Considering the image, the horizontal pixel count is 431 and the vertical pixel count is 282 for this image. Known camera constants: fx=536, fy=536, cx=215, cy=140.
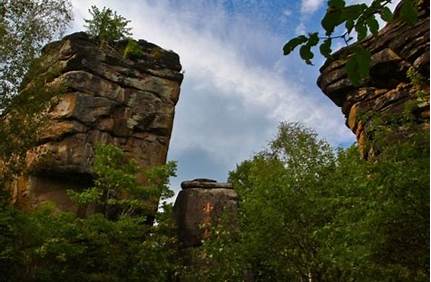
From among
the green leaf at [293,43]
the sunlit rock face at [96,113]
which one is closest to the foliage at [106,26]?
the sunlit rock face at [96,113]

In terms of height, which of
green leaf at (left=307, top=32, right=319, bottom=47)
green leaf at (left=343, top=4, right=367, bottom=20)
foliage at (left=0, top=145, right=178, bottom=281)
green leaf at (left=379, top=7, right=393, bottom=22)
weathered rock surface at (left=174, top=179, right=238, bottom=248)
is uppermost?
weathered rock surface at (left=174, top=179, right=238, bottom=248)

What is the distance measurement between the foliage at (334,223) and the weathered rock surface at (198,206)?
8.55 ft

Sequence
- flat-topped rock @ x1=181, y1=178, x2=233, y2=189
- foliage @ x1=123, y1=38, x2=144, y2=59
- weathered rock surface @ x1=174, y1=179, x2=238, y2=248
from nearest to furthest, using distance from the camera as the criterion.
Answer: weathered rock surface @ x1=174, y1=179, x2=238, y2=248
flat-topped rock @ x1=181, y1=178, x2=233, y2=189
foliage @ x1=123, y1=38, x2=144, y2=59

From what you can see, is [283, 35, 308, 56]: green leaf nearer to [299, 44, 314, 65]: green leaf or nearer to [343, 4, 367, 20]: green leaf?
[299, 44, 314, 65]: green leaf

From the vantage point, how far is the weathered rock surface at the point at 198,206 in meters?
19.4

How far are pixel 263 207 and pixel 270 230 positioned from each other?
2.02 ft

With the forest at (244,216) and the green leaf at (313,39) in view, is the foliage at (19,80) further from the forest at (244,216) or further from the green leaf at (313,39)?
the green leaf at (313,39)

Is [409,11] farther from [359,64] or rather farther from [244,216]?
[244,216]

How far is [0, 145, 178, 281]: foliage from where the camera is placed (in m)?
14.6

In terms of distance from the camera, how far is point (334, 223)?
12438mm

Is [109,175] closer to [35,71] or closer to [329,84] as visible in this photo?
[35,71]

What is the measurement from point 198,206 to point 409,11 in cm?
1825

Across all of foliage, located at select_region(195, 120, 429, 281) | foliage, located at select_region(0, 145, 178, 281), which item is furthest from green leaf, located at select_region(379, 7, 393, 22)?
foliage, located at select_region(0, 145, 178, 281)

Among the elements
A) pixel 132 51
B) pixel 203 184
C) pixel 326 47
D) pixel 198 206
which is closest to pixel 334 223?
pixel 198 206
